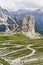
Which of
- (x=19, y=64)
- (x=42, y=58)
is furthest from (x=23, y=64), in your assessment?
(x=42, y=58)

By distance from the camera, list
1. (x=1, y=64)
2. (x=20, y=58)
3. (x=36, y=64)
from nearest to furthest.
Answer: (x=1, y=64)
(x=36, y=64)
(x=20, y=58)

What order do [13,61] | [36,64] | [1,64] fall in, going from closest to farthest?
[1,64]
[36,64]
[13,61]

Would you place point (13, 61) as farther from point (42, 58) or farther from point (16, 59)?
point (42, 58)

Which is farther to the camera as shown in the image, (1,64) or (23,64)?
(23,64)

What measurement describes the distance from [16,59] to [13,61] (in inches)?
191

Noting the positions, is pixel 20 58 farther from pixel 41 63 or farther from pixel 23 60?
pixel 41 63

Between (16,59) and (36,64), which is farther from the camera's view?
(16,59)

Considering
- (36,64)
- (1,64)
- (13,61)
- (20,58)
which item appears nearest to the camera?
(1,64)

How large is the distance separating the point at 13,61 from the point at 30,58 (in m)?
11.7

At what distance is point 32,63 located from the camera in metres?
104

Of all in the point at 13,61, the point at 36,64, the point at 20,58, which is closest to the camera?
the point at 36,64

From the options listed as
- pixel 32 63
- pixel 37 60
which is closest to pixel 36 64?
pixel 32 63

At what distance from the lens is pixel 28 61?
362 feet

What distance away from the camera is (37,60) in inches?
4449
